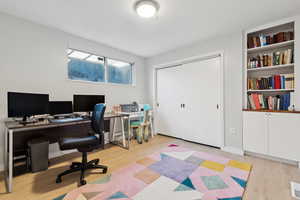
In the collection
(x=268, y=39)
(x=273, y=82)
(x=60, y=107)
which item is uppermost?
(x=268, y=39)

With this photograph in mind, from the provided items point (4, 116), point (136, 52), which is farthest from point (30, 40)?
point (136, 52)

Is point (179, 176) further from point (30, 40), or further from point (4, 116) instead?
point (30, 40)

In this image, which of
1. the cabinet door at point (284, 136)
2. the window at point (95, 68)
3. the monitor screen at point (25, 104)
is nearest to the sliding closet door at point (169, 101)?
the window at point (95, 68)

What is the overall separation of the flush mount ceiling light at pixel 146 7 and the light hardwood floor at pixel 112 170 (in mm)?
2359

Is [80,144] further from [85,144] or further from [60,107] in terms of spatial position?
[60,107]

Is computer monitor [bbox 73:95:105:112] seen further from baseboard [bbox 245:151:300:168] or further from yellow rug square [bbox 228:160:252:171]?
baseboard [bbox 245:151:300:168]

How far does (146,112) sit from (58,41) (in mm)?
2433

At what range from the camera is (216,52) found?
290cm

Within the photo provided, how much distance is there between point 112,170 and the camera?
2.06 m

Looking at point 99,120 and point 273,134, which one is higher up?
point 99,120

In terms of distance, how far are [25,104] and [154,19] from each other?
2390mm

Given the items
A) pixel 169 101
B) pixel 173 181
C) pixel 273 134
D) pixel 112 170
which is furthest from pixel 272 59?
pixel 112 170

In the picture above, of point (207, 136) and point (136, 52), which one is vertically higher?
point (136, 52)

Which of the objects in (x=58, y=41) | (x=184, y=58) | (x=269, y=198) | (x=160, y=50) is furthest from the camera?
(x=160, y=50)
